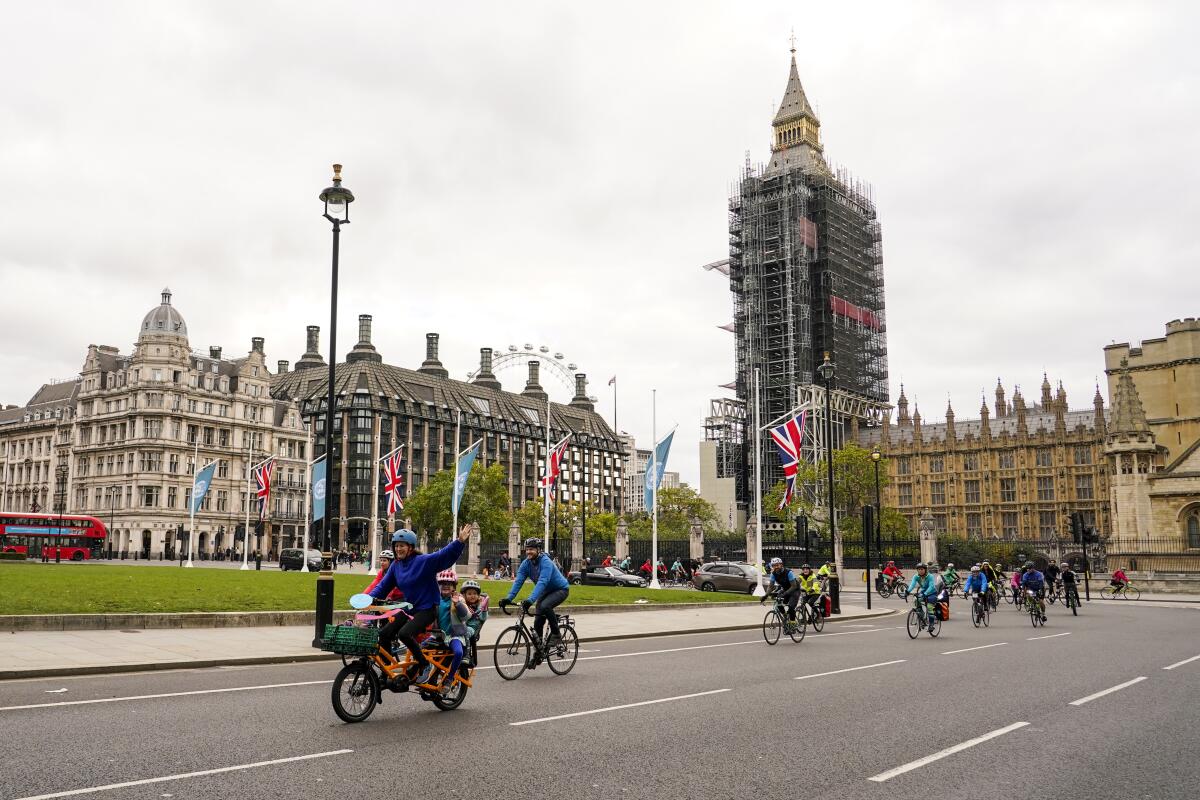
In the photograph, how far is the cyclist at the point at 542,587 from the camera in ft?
43.6

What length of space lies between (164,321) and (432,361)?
4619cm

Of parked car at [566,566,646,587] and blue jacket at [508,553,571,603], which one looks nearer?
blue jacket at [508,553,571,603]

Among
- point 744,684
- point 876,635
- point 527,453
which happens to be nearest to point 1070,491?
point 527,453

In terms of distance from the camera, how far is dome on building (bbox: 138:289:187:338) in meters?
90.8

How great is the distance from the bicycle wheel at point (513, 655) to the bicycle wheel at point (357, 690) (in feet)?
11.9

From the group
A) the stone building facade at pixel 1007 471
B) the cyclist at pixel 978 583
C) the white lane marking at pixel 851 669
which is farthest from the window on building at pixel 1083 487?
the white lane marking at pixel 851 669

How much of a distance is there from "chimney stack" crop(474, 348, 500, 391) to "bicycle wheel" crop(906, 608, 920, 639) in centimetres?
12029

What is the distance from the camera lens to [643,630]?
2166cm

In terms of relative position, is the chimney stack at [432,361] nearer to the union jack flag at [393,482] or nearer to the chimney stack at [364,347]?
the chimney stack at [364,347]

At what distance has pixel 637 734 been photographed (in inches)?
356

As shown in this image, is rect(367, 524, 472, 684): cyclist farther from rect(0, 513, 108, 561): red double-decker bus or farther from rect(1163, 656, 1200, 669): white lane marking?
rect(0, 513, 108, 561): red double-decker bus

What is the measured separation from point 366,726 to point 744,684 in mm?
5577

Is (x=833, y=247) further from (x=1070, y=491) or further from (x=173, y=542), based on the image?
(x=173, y=542)

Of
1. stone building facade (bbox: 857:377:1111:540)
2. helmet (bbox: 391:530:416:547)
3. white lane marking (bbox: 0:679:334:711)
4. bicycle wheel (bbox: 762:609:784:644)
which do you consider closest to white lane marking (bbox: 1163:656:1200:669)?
bicycle wheel (bbox: 762:609:784:644)
